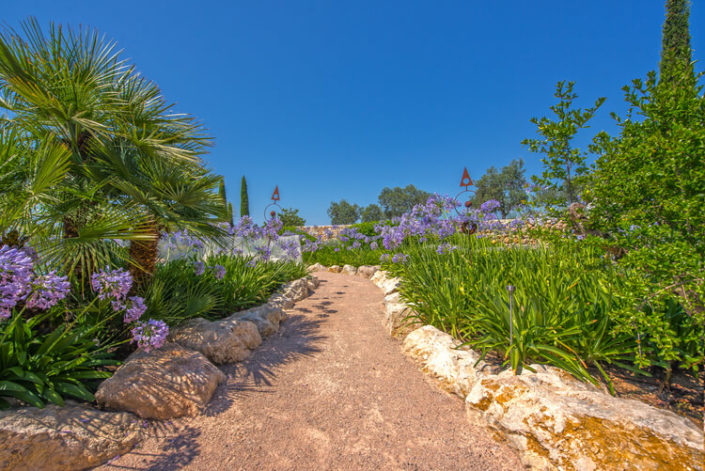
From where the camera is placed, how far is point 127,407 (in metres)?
2.37

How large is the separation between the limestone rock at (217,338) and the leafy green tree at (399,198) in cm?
3694

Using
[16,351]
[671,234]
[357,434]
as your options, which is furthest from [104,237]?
→ [671,234]

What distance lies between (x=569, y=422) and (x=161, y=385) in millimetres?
3171

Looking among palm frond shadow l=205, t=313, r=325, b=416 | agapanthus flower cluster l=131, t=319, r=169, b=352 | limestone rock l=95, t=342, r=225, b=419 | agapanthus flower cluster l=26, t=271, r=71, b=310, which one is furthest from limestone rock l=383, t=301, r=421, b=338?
agapanthus flower cluster l=26, t=271, r=71, b=310

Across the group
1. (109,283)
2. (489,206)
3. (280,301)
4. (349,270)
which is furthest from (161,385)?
(349,270)

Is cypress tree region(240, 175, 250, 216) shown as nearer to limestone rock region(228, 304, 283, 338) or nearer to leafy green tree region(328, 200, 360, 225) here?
leafy green tree region(328, 200, 360, 225)

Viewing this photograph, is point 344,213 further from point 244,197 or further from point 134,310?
point 134,310

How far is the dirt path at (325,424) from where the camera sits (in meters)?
2.01

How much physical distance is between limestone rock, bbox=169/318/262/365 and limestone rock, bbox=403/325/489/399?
6.85 feet

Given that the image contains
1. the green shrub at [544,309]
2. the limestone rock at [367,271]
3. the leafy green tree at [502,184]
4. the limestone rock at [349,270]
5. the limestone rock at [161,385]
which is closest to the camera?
the limestone rock at [161,385]

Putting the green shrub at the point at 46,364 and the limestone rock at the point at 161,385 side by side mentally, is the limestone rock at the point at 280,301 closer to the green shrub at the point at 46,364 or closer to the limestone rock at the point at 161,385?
the limestone rock at the point at 161,385

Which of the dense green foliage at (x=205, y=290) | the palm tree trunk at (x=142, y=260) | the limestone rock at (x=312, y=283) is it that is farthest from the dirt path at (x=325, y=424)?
the limestone rock at (x=312, y=283)

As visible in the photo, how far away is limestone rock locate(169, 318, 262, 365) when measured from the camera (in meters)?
3.37

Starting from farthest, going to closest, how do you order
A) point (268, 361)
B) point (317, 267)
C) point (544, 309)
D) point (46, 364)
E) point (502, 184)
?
point (502, 184), point (317, 267), point (268, 361), point (544, 309), point (46, 364)
